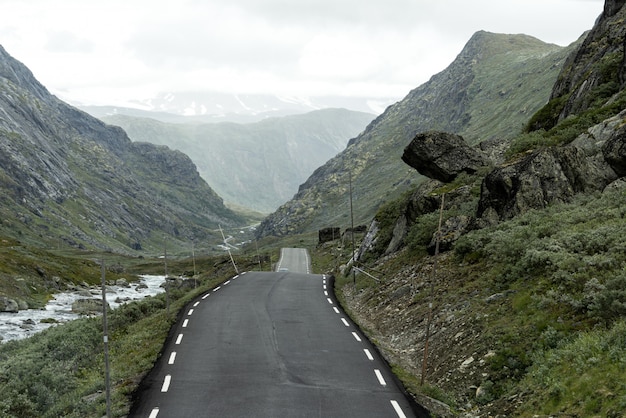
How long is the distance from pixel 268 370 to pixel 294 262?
2405 inches

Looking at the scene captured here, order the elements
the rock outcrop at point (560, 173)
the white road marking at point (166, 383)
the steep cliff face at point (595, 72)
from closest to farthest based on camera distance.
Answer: the white road marking at point (166, 383) → the rock outcrop at point (560, 173) → the steep cliff face at point (595, 72)

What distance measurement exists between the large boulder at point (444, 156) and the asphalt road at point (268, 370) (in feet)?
49.0

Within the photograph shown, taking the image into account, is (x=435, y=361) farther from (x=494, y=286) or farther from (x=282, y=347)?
(x=282, y=347)

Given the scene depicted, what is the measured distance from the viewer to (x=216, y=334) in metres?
21.2

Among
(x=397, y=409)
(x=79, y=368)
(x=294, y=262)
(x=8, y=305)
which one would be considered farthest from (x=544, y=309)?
(x=294, y=262)

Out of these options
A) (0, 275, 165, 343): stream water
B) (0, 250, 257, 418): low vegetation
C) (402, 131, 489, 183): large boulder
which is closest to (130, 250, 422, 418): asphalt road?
(0, 250, 257, 418): low vegetation

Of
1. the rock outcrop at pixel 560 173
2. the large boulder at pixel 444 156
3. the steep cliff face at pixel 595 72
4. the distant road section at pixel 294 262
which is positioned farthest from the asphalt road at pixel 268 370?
the distant road section at pixel 294 262

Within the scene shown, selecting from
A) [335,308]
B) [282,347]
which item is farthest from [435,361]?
[335,308]

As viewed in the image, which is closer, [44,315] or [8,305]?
[44,315]

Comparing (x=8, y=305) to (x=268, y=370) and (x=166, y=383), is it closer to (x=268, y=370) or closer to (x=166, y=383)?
(x=166, y=383)

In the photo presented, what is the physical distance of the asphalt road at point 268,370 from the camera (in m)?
13.1

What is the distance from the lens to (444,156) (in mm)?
36344

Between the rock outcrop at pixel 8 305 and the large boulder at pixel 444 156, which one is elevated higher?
the large boulder at pixel 444 156

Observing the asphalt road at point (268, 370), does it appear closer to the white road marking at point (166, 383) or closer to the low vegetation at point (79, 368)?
the white road marking at point (166, 383)
